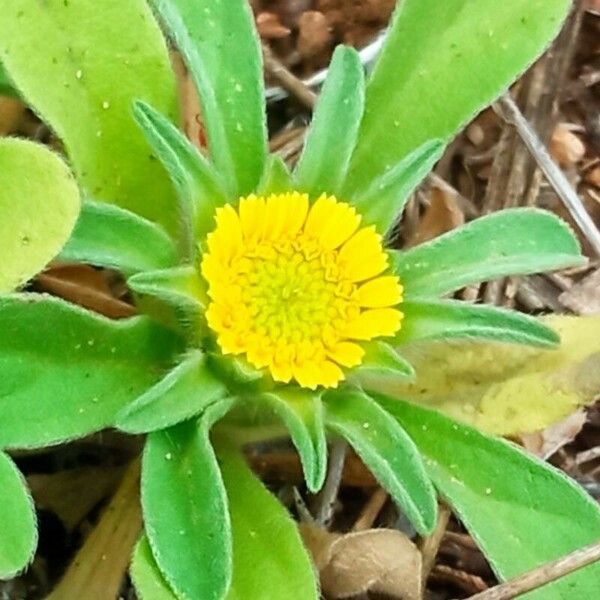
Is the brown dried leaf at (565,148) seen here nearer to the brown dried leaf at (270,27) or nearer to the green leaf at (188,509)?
the brown dried leaf at (270,27)

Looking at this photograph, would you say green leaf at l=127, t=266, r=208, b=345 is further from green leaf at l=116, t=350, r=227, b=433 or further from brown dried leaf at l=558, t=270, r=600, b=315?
brown dried leaf at l=558, t=270, r=600, b=315

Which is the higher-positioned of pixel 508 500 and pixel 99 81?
pixel 99 81

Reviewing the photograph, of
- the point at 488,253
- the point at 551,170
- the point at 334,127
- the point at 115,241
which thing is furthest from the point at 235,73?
the point at 551,170

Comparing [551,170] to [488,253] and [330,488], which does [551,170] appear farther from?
[330,488]

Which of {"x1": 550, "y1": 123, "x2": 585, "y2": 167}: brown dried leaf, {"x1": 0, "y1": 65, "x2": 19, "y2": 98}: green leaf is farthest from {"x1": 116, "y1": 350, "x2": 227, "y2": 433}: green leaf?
{"x1": 550, "y1": 123, "x2": 585, "y2": 167}: brown dried leaf

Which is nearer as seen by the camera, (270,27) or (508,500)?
(508,500)
